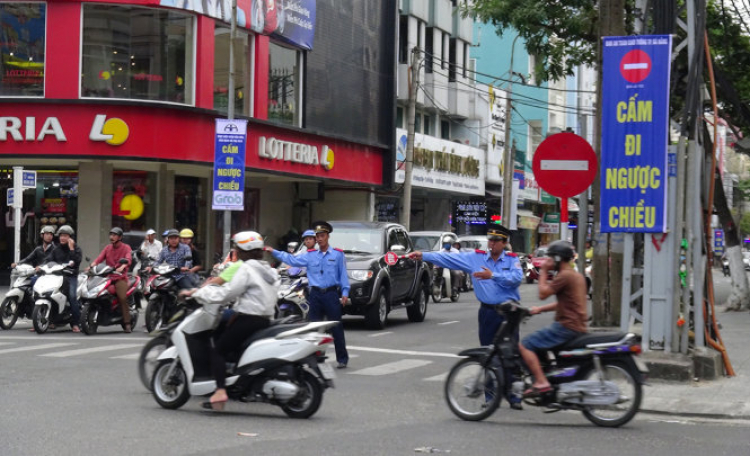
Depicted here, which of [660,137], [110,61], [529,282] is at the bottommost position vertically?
[529,282]

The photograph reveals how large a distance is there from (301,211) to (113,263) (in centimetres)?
2132

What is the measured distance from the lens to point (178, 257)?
60.2 ft

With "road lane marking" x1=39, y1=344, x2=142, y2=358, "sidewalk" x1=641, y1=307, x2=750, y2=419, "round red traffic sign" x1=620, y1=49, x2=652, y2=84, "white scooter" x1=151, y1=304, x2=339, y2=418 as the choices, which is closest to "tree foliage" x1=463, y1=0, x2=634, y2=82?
"round red traffic sign" x1=620, y1=49, x2=652, y2=84

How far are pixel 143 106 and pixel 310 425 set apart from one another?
20.4 metres

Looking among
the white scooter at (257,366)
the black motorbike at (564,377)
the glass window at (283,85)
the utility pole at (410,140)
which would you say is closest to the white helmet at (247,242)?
the white scooter at (257,366)

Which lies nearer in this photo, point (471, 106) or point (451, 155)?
point (451, 155)

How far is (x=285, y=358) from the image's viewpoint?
32.2 feet

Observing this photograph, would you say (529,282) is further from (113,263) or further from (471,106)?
(113,263)

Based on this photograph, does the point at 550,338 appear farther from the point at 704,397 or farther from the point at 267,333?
the point at 704,397

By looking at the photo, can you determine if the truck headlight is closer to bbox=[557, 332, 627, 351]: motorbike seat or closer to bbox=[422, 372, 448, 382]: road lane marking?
bbox=[422, 372, 448, 382]: road lane marking

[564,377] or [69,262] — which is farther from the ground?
[69,262]

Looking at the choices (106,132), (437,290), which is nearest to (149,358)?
(106,132)

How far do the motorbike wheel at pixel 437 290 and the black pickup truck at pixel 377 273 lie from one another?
27.0ft

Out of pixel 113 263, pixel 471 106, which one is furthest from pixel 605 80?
pixel 471 106
